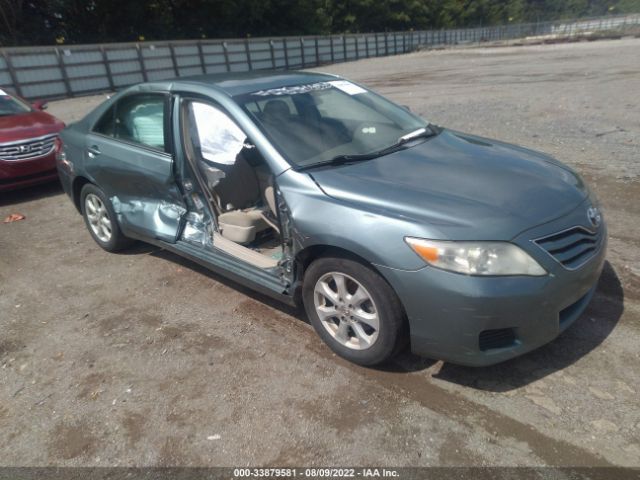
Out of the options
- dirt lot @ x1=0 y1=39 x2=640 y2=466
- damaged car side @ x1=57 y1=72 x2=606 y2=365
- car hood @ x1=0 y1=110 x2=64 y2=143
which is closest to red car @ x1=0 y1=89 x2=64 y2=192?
car hood @ x1=0 y1=110 x2=64 y2=143

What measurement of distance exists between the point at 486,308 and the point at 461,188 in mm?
723

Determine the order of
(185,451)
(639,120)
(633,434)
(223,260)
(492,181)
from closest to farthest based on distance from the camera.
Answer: (633,434)
(185,451)
(492,181)
(223,260)
(639,120)

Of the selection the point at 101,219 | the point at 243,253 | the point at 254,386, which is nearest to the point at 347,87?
the point at 243,253

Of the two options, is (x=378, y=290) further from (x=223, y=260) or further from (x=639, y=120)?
(x=639, y=120)

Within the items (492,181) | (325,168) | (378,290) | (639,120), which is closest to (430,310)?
(378,290)

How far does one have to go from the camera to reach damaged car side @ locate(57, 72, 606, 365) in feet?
7.60

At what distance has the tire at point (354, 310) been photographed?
2510mm

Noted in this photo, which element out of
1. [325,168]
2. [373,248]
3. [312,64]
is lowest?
[312,64]

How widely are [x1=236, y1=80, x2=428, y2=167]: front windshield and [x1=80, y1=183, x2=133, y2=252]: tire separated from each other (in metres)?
1.95

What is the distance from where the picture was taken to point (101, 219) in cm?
461

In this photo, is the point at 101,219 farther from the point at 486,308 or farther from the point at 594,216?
the point at 594,216

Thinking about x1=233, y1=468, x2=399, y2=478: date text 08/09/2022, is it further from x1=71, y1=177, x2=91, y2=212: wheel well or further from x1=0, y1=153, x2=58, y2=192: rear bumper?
x1=0, y1=153, x2=58, y2=192: rear bumper

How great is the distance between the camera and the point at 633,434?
86.4 inches

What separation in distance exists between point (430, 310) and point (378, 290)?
11.3 inches
